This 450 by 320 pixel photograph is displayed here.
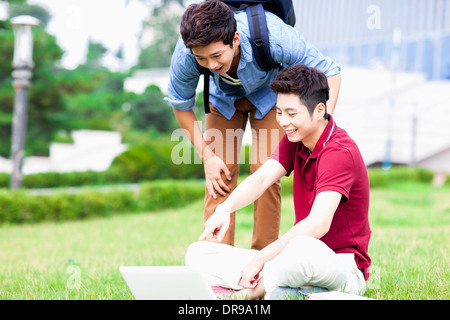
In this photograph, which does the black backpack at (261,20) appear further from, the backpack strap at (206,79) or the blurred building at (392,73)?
the blurred building at (392,73)

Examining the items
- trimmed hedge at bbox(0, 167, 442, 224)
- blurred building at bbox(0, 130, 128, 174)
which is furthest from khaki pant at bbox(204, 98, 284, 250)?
blurred building at bbox(0, 130, 128, 174)

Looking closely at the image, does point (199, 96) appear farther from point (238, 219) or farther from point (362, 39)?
point (362, 39)

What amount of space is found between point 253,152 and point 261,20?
83cm

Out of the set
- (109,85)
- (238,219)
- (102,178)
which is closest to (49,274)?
(238,219)

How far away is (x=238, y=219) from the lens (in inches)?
269

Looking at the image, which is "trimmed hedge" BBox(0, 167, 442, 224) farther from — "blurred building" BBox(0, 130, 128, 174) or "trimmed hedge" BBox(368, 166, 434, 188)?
"blurred building" BBox(0, 130, 128, 174)

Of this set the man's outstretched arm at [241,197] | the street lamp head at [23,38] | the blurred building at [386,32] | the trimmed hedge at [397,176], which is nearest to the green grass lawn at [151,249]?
the man's outstretched arm at [241,197]

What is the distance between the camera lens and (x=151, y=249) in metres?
4.89

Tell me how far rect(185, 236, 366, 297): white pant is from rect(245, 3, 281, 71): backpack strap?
0.94m

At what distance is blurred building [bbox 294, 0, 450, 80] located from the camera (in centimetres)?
1705

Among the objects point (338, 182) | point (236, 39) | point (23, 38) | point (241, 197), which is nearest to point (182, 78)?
point (236, 39)

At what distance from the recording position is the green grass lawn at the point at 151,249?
2.77 meters

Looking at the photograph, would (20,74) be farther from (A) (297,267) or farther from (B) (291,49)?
(A) (297,267)
